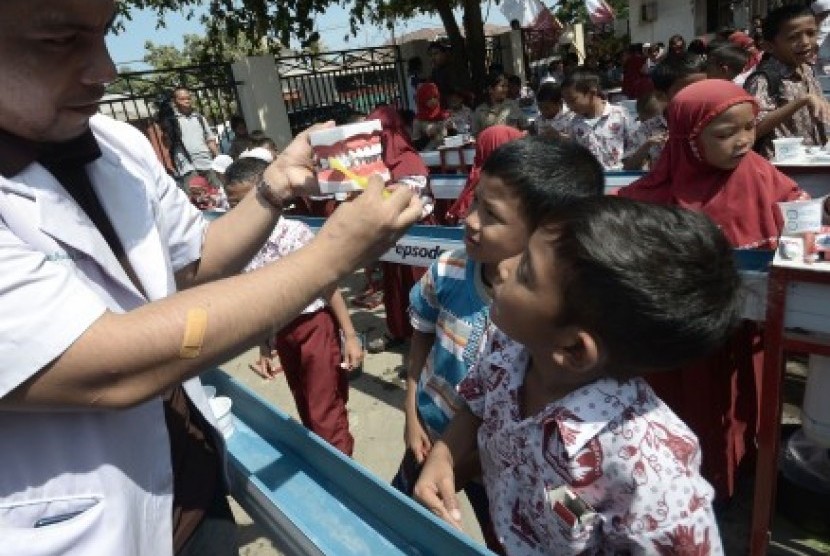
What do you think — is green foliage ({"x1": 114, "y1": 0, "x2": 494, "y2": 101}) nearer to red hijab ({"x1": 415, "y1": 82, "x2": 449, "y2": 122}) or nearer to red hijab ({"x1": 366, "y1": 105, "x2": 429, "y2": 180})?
red hijab ({"x1": 415, "y1": 82, "x2": 449, "y2": 122})

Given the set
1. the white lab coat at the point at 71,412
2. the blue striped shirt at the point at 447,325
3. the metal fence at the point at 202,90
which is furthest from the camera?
the metal fence at the point at 202,90

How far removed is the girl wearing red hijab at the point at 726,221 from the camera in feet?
8.27

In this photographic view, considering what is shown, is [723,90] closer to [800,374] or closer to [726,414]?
[726,414]

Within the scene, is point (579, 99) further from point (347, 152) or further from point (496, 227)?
point (347, 152)

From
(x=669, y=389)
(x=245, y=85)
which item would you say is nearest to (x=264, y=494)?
(x=669, y=389)

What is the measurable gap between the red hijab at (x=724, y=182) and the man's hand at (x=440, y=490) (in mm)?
1577

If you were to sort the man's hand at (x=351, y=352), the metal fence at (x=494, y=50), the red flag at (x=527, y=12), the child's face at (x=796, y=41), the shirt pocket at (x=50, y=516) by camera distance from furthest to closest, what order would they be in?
the red flag at (x=527, y=12) → the metal fence at (x=494, y=50) → the child's face at (x=796, y=41) → the man's hand at (x=351, y=352) → the shirt pocket at (x=50, y=516)

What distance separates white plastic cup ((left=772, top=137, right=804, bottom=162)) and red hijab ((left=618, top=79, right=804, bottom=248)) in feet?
2.65

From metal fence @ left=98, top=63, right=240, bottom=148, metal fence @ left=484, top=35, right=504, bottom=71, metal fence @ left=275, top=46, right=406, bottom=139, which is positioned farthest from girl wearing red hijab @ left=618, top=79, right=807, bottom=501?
metal fence @ left=484, top=35, right=504, bottom=71

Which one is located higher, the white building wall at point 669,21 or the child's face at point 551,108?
the white building wall at point 669,21

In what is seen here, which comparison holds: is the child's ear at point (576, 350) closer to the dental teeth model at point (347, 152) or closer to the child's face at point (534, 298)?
the child's face at point (534, 298)

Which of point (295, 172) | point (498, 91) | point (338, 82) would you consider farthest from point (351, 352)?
point (338, 82)

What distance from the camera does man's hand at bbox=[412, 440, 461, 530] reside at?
4.56ft

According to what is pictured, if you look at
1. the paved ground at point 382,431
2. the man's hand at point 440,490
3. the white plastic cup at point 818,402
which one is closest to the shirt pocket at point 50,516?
the man's hand at point 440,490
